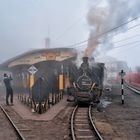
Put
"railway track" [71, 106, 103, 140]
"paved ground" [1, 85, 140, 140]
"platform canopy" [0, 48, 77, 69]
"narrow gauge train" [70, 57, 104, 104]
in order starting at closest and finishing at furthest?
1. "railway track" [71, 106, 103, 140]
2. "paved ground" [1, 85, 140, 140]
3. "narrow gauge train" [70, 57, 104, 104]
4. "platform canopy" [0, 48, 77, 69]

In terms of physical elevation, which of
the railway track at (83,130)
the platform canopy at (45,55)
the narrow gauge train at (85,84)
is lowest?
the railway track at (83,130)

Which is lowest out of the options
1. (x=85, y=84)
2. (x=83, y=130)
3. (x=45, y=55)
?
(x=83, y=130)

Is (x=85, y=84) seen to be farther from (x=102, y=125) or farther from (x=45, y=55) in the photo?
(x=45, y=55)

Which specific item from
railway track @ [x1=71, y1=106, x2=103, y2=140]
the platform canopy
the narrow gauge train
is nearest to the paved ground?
railway track @ [x1=71, y1=106, x2=103, y2=140]

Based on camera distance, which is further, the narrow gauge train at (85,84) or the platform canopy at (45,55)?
the platform canopy at (45,55)

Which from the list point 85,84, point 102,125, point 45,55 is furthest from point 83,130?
point 45,55

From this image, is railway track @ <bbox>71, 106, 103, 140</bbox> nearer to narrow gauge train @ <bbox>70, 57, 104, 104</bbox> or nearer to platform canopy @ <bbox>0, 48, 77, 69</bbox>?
narrow gauge train @ <bbox>70, 57, 104, 104</bbox>

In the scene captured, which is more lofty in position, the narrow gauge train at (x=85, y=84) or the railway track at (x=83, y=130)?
the narrow gauge train at (x=85, y=84)

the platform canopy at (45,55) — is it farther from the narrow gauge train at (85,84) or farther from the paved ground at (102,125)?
the paved ground at (102,125)

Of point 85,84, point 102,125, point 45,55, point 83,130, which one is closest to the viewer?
point 83,130

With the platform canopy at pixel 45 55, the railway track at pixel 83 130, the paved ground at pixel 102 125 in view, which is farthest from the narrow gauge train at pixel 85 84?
the platform canopy at pixel 45 55

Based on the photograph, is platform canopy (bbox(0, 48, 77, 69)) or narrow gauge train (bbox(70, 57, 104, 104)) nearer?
narrow gauge train (bbox(70, 57, 104, 104))

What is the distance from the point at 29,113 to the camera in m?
17.8

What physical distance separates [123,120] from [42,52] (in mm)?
20234
